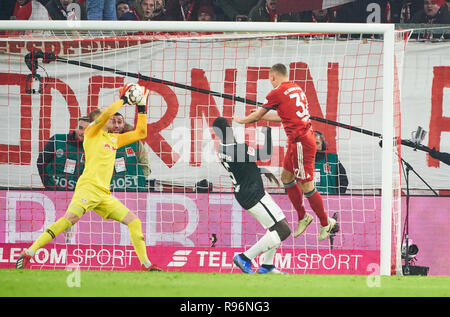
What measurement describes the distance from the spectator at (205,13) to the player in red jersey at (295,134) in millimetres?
2568

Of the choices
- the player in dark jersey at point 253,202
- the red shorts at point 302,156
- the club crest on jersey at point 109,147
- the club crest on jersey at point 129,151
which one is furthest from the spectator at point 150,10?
the red shorts at point 302,156

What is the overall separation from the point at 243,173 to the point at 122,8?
356cm

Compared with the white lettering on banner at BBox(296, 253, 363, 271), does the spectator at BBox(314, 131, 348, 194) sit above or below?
above

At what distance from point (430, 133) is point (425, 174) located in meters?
0.49

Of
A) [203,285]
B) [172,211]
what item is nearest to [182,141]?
[172,211]

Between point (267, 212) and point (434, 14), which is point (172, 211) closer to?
point (267, 212)

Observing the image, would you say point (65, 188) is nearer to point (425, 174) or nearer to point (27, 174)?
point (27, 174)

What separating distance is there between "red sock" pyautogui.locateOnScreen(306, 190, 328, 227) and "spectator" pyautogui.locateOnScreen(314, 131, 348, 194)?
75 centimetres

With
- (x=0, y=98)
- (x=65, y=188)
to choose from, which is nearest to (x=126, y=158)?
(x=65, y=188)

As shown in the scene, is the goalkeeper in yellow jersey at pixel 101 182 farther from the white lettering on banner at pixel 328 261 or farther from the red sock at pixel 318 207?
the white lettering on banner at pixel 328 261

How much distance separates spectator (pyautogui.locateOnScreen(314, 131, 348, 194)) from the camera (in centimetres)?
888

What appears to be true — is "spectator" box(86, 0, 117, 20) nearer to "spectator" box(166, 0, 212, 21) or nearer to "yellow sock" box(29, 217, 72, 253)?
"spectator" box(166, 0, 212, 21)

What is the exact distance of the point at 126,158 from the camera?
29.8 ft

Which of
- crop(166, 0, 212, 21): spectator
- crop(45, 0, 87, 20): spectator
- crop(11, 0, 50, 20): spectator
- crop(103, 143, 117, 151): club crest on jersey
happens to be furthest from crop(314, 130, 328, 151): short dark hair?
crop(11, 0, 50, 20): spectator
